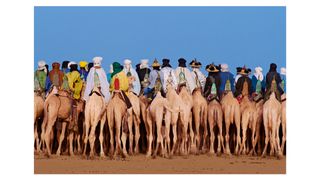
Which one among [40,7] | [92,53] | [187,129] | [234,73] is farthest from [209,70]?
[40,7]

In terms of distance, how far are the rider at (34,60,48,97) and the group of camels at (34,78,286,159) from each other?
0.12 metres

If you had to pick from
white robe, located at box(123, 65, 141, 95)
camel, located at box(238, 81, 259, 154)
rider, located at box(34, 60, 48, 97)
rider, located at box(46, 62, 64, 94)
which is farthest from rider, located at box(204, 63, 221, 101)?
Result: rider, located at box(34, 60, 48, 97)

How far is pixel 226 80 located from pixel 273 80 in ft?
2.56

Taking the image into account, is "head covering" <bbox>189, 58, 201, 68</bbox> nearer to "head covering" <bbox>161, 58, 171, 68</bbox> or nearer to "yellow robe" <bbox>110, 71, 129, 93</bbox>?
"head covering" <bbox>161, 58, 171, 68</bbox>

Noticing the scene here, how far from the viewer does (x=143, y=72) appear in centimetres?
1030

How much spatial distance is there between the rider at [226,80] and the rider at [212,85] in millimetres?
59

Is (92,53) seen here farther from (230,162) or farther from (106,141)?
(230,162)

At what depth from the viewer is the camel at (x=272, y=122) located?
1048cm

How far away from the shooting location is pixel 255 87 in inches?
415

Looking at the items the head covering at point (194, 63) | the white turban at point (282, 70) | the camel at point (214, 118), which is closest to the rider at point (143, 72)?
the head covering at point (194, 63)

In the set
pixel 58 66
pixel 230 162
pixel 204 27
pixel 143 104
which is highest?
pixel 204 27

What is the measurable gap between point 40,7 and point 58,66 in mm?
1017

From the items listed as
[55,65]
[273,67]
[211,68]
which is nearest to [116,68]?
[55,65]

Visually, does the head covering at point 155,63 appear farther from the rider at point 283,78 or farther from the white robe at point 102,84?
the rider at point 283,78
